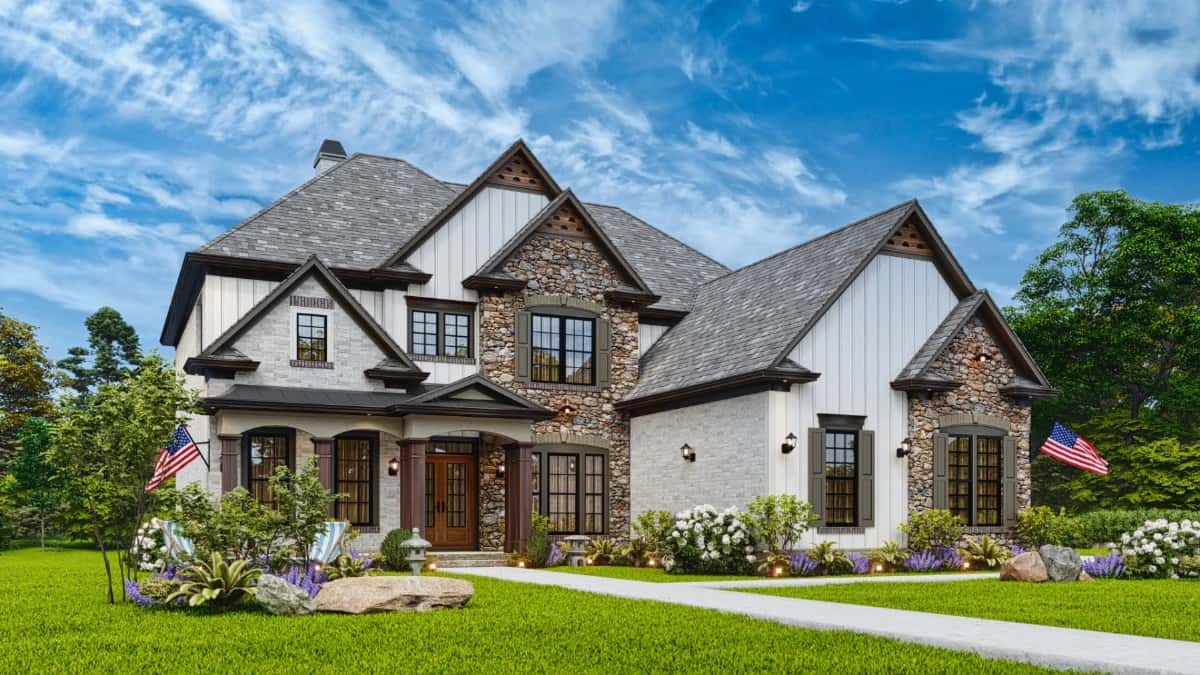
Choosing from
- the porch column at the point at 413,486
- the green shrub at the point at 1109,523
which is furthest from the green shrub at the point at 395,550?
the green shrub at the point at 1109,523

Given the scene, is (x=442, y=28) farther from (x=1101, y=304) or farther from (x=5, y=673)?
(x=1101, y=304)

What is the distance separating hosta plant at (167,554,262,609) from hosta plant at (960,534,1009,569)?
1410cm

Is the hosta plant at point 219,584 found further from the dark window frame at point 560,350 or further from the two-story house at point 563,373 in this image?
the dark window frame at point 560,350

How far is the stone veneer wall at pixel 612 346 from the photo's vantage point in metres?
24.2

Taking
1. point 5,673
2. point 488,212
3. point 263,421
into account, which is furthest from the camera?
point 488,212

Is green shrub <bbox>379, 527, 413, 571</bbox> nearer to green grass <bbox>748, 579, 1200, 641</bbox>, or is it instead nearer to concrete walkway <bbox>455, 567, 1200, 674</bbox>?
concrete walkway <bbox>455, 567, 1200, 674</bbox>

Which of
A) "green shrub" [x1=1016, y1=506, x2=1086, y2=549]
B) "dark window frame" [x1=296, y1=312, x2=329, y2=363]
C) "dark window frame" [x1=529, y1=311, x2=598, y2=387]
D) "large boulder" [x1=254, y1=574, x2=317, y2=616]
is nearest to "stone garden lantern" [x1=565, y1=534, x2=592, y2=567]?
"dark window frame" [x1=529, y1=311, x2=598, y2=387]

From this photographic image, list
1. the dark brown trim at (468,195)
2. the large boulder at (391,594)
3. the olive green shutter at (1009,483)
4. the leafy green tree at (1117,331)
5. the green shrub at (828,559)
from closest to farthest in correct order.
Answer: the large boulder at (391,594) → the green shrub at (828,559) → the olive green shutter at (1009,483) → the dark brown trim at (468,195) → the leafy green tree at (1117,331)

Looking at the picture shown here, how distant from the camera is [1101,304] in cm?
3712

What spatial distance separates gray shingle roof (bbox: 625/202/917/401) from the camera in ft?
71.8

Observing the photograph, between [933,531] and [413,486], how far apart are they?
1013 centimetres

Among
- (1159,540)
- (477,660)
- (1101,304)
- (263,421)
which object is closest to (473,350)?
A: (263,421)

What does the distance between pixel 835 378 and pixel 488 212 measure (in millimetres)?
8495

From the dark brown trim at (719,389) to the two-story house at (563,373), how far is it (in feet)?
0.21
